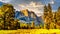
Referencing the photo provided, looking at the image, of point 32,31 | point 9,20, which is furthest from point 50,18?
point 9,20

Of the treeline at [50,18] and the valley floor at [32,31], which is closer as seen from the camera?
the valley floor at [32,31]

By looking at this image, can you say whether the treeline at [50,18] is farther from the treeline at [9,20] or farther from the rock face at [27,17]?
the treeline at [9,20]

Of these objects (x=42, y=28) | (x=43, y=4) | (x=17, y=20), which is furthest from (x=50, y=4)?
(x=17, y=20)

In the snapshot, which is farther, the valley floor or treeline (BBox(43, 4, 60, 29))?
treeline (BBox(43, 4, 60, 29))

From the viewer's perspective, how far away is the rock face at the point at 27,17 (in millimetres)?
4680

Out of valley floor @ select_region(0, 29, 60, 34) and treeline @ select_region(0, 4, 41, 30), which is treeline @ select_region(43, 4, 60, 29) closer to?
valley floor @ select_region(0, 29, 60, 34)

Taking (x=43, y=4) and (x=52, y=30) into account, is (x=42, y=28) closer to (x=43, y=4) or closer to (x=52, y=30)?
(x=52, y=30)

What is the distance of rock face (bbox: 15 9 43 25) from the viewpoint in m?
4.68

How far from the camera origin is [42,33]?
467cm

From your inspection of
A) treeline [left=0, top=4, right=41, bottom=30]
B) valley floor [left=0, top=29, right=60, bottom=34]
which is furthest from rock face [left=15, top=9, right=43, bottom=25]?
valley floor [left=0, top=29, right=60, bottom=34]

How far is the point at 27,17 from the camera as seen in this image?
4.70m

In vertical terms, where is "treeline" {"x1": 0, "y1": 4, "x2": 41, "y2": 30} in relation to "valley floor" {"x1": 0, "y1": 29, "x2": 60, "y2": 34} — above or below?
above

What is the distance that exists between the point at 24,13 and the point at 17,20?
248 millimetres

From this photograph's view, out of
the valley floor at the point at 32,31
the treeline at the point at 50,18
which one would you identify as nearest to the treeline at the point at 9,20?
the valley floor at the point at 32,31
